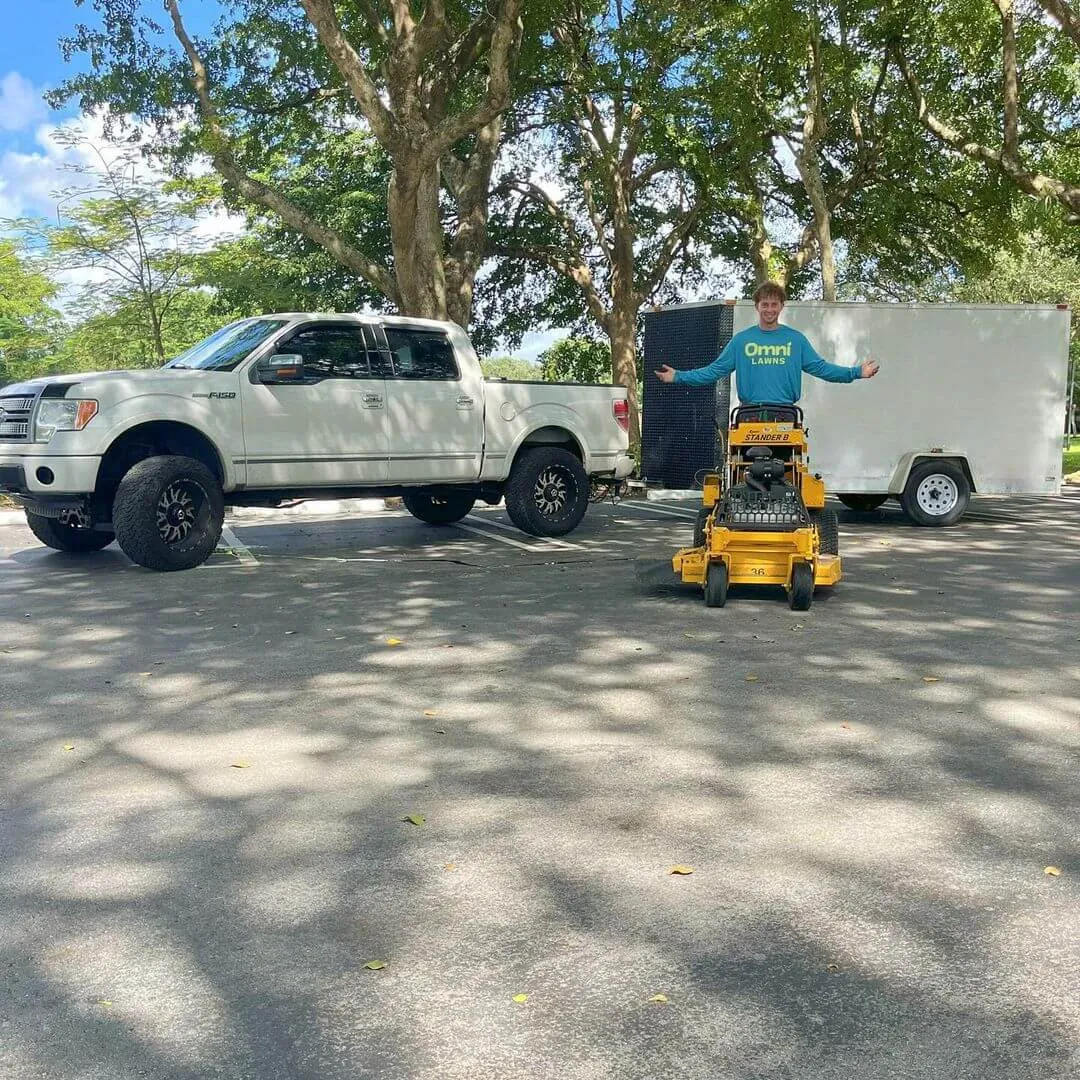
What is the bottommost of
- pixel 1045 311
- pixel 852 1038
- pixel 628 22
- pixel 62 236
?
pixel 852 1038

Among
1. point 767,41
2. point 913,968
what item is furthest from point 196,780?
point 767,41

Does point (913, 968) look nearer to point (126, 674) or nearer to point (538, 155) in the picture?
point (126, 674)

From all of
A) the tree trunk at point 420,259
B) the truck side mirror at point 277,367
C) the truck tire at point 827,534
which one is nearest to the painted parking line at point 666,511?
the tree trunk at point 420,259

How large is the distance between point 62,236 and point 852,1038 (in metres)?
31.1

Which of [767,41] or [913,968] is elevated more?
[767,41]

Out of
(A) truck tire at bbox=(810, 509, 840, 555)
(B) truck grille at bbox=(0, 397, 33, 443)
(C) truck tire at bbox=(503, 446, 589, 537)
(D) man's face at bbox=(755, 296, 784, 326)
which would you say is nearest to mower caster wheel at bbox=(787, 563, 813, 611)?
(A) truck tire at bbox=(810, 509, 840, 555)

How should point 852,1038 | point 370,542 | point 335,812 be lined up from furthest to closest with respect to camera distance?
point 370,542, point 335,812, point 852,1038

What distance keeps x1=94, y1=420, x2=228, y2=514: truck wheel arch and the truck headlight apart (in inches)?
12.1

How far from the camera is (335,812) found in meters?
4.78

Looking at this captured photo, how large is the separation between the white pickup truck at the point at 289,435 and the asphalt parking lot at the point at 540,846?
7.72 ft

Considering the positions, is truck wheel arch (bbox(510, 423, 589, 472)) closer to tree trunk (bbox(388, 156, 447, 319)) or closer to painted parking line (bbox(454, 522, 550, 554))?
painted parking line (bbox(454, 522, 550, 554))

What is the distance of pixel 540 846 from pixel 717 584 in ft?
16.6

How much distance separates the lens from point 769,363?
972 cm

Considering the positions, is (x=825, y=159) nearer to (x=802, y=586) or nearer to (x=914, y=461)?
(x=914, y=461)
